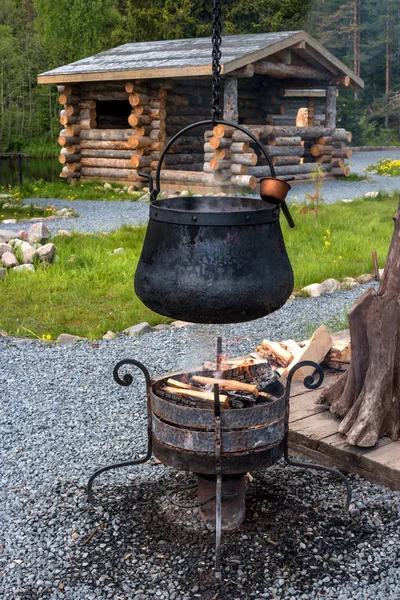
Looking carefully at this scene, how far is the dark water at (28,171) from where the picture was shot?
18.0m

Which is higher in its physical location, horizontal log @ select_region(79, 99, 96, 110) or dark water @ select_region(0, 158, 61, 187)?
horizontal log @ select_region(79, 99, 96, 110)

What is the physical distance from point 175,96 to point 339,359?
37.7 ft

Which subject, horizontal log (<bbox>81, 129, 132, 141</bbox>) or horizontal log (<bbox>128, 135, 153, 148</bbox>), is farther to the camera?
horizontal log (<bbox>81, 129, 132, 141</bbox>)

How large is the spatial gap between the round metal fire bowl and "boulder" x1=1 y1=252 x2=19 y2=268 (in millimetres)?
5188

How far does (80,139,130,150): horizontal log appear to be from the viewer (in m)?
15.5

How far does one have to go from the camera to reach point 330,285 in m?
7.51

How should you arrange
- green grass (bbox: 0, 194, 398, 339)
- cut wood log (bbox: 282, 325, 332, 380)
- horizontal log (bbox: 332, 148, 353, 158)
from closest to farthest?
1. cut wood log (bbox: 282, 325, 332, 380)
2. green grass (bbox: 0, 194, 398, 339)
3. horizontal log (bbox: 332, 148, 353, 158)

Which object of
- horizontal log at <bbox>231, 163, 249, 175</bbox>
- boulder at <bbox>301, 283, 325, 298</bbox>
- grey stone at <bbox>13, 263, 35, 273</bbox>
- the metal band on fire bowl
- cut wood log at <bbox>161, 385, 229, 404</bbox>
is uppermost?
the metal band on fire bowl

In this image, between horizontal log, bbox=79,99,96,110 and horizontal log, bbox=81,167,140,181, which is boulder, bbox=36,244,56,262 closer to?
horizontal log, bbox=81,167,140,181

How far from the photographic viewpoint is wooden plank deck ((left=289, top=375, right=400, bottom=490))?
3.50 m

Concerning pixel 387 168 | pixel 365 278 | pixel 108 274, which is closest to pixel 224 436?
pixel 108 274

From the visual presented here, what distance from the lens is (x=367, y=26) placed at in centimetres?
3120

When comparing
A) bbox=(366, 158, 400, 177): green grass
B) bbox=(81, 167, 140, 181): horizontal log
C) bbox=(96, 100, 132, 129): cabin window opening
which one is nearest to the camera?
bbox=(81, 167, 140, 181): horizontal log

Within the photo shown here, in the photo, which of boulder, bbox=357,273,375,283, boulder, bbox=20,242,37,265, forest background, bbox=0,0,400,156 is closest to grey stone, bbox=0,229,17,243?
boulder, bbox=20,242,37,265
